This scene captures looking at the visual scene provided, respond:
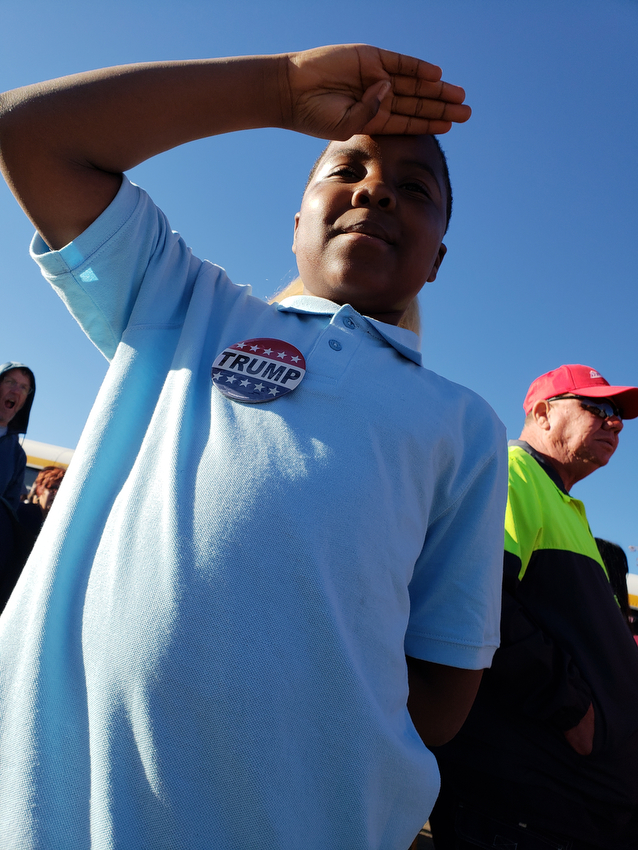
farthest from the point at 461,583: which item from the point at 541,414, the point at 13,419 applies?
the point at 13,419

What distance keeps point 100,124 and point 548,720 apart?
1.94 m

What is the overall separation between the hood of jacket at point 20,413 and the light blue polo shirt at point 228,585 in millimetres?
3285

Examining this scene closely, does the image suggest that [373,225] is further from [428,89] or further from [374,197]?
[428,89]

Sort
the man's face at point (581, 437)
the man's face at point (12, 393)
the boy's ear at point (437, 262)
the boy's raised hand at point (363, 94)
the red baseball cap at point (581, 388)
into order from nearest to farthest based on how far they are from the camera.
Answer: the boy's raised hand at point (363, 94) < the boy's ear at point (437, 262) < the man's face at point (581, 437) < the red baseball cap at point (581, 388) < the man's face at point (12, 393)

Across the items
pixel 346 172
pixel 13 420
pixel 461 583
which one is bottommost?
pixel 461 583

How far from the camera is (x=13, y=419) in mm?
3979

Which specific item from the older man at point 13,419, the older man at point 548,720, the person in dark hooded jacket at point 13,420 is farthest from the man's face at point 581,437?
the older man at point 13,419

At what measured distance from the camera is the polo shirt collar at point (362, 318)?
1159 millimetres

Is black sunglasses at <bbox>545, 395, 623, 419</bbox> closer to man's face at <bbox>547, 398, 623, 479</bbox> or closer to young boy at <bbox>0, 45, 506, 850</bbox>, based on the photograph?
man's face at <bbox>547, 398, 623, 479</bbox>

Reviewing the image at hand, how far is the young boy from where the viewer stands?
711 mm

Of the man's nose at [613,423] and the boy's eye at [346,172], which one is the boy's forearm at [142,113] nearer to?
the boy's eye at [346,172]

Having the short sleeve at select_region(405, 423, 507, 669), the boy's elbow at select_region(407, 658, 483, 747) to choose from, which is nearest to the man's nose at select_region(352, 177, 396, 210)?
the short sleeve at select_region(405, 423, 507, 669)

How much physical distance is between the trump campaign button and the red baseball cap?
217 cm

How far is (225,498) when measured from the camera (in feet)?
2.78
